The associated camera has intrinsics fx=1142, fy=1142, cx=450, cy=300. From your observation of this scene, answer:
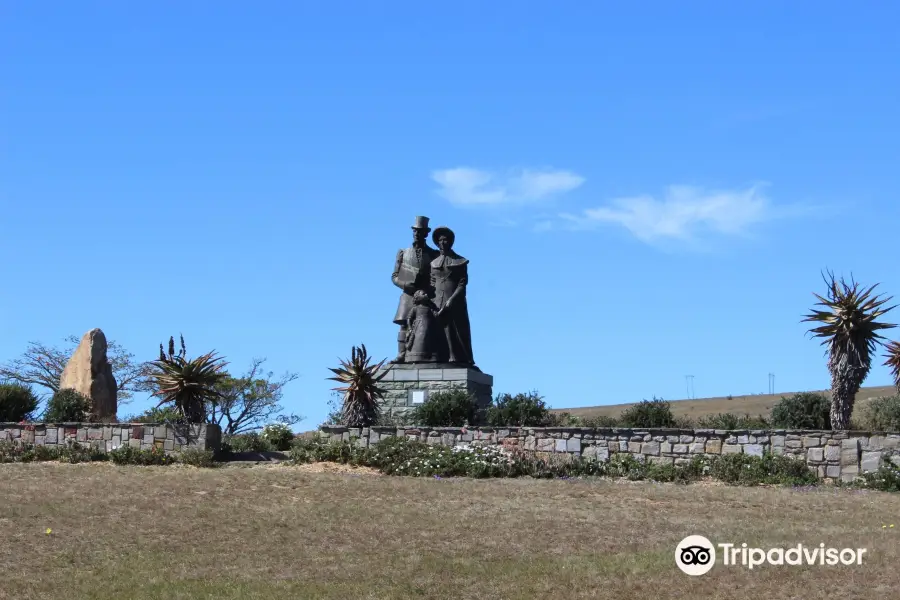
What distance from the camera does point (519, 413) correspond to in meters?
24.5

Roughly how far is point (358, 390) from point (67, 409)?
7396mm

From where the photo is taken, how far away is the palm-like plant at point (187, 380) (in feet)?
77.7

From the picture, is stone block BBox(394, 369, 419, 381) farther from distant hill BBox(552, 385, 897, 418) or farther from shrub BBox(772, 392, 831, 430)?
distant hill BBox(552, 385, 897, 418)

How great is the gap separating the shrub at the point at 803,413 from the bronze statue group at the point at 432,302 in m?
7.86

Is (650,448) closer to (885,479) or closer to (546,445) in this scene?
(546,445)

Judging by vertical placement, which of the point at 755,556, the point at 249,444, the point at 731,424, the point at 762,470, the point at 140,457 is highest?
the point at 731,424

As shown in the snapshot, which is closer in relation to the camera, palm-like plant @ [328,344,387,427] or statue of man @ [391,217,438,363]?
palm-like plant @ [328,344,387,427]

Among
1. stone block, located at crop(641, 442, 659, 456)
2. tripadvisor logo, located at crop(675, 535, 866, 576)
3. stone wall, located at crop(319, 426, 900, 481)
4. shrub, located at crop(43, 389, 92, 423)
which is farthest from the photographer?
shrub, located at crop(43, 389, 92, 423)

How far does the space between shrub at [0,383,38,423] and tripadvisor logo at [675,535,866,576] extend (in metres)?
17.8

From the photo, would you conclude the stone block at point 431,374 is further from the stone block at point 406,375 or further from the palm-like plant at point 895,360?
the palm-like plant at point 895,360

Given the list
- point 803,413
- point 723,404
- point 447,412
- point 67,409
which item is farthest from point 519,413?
point 723,404

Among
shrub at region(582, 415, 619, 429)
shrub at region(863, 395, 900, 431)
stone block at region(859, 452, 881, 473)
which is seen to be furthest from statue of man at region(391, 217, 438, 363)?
stone block at region(859, 452, 881, 473)

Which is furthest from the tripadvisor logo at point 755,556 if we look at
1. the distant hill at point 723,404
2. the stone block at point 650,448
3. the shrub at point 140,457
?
the distant hill at point 723,404

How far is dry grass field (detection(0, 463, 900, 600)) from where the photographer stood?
1329cm
